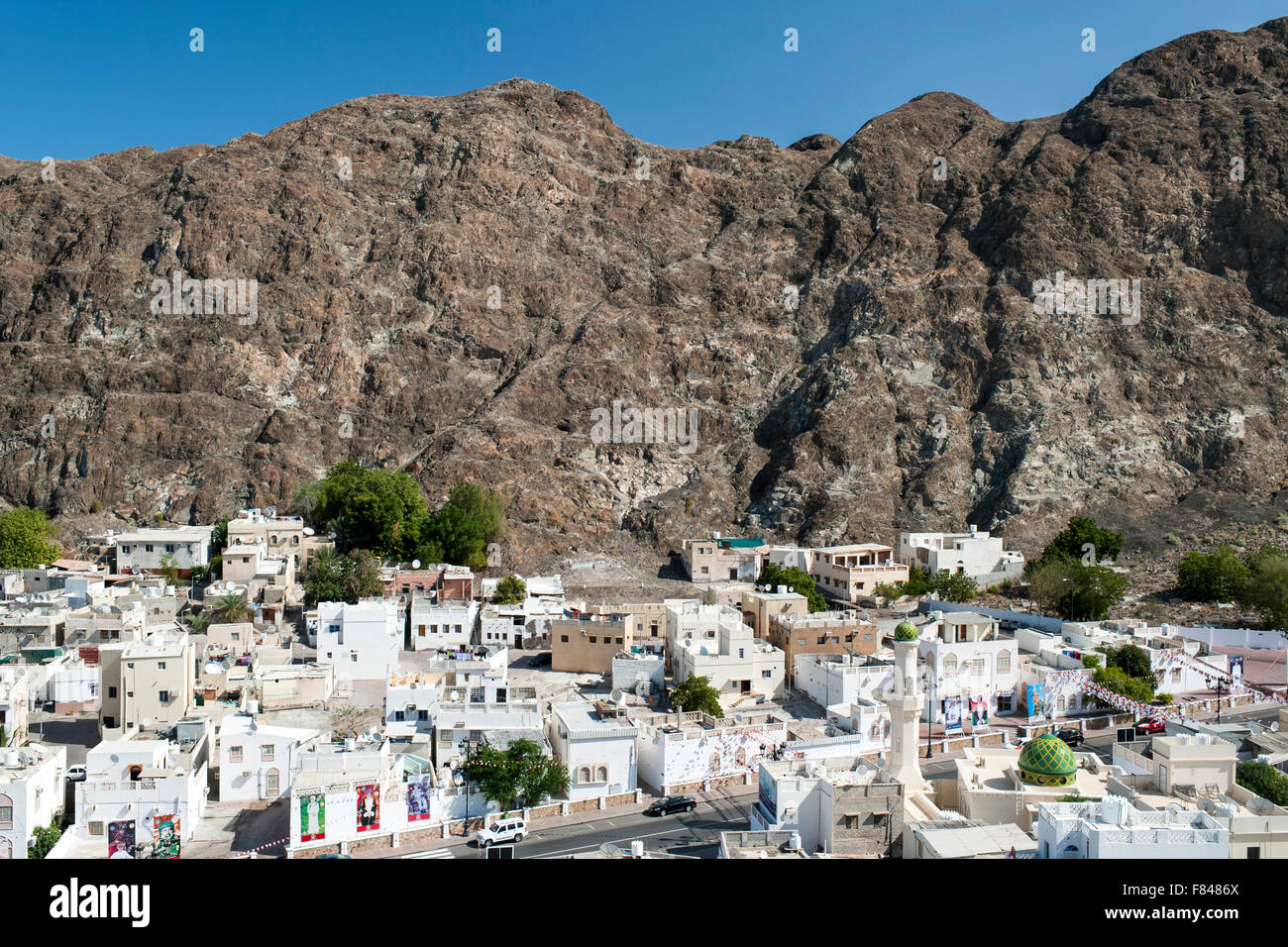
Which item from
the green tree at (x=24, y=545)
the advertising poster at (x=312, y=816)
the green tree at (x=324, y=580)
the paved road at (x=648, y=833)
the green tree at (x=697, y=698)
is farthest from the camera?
the green tree at (x=24, y=545)

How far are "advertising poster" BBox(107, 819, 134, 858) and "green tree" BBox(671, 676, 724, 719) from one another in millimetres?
16496

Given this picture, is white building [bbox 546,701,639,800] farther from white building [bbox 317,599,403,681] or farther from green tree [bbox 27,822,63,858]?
green tree [bbox 27,822,63,858]

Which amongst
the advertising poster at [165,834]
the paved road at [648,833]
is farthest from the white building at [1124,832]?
the advertising poster at [165,834]

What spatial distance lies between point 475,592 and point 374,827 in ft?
97.3

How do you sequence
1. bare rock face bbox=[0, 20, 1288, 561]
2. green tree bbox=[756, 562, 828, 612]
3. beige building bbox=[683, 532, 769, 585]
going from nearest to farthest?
1. green tree bbox=[756, 562, 828, 612]
2. beige building bbox=[683, 532, 769, 585]
3. bare rock face bbox=[0, 20, 1288, 561]

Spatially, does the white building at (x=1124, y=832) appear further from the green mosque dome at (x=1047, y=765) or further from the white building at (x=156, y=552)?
the white building at (x=156, y=552)

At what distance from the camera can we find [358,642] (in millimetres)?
38031

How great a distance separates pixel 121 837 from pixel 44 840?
1611 millimetres

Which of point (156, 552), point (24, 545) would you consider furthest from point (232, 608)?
point (24, 545)

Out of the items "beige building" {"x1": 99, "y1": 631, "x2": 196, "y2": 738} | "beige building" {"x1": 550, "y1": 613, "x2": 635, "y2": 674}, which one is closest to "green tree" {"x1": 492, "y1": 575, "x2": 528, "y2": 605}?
"beige building" {"x1": 550, "y1": 613, "x2": 635, "y2": 674}

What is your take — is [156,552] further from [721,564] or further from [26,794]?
[26,794]

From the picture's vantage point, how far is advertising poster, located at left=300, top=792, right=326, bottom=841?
24109 mm

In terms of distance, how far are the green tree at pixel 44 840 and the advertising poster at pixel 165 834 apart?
2094mm

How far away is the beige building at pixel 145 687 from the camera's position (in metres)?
30.8
